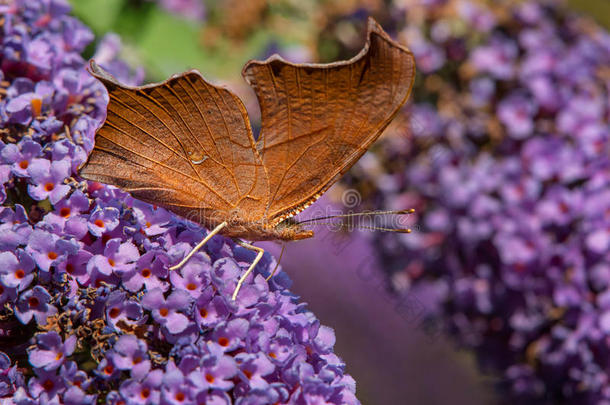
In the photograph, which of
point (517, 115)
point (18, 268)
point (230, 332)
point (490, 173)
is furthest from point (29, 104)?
point (517, 115)

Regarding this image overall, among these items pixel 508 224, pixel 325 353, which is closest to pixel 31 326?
pixel 325 353

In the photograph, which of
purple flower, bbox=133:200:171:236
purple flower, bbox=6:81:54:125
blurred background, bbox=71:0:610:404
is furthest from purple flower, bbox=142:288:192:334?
blurred background, bbox=71:0:610:404

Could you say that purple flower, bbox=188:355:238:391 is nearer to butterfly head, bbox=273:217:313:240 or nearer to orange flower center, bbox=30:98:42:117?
butterfly head, bbox=273:217:313:240

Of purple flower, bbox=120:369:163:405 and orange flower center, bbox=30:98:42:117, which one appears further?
orange flower center, bbox=30:98:42:117

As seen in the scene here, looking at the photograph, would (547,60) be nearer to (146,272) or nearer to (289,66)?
(289,66)

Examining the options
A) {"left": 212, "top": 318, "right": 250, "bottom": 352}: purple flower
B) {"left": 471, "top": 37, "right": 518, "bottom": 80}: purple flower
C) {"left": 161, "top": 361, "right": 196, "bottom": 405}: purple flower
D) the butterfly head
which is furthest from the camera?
{"left": 471, "top": 37, "right": 518, "bottom": 80}: purple flower
